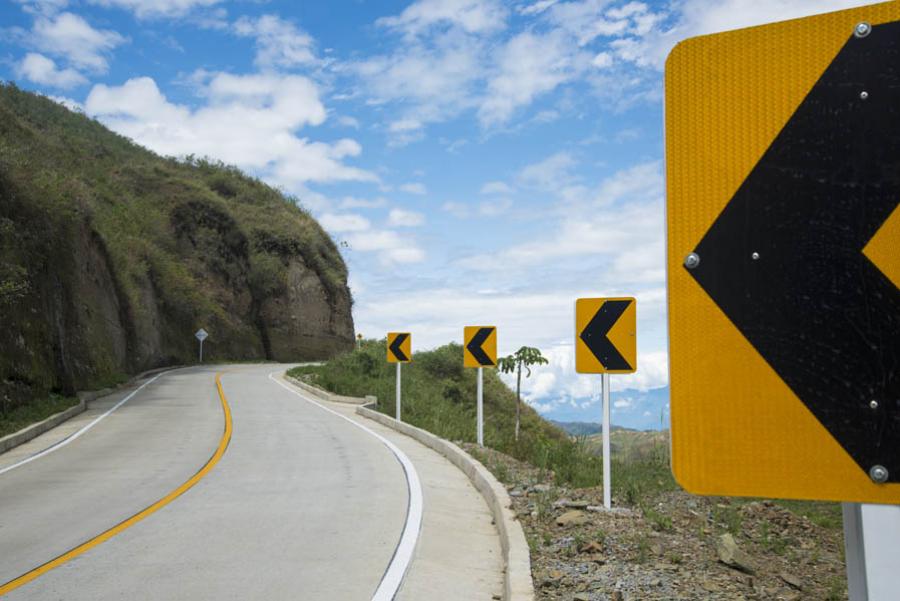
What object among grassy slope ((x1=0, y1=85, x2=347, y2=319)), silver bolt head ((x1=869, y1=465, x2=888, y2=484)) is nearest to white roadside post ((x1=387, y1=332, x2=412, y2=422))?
grassy slope ((x1=0, y1=85, x2=347, y2=319))

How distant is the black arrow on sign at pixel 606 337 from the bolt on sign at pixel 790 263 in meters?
6.89

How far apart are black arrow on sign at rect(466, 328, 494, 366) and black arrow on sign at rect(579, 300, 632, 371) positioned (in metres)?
5.52

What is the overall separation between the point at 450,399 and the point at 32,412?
1734 cm

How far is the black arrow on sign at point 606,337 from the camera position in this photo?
8.52m

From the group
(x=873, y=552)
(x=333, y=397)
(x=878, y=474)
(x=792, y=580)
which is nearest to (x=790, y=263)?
(x=878, y=474)

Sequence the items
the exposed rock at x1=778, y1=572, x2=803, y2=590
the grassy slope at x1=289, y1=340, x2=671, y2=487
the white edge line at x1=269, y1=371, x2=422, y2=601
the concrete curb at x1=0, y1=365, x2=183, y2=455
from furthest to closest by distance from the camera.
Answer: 1. the concrete curb at x1=0, y1=365, x2=183, y2=455
2. the grassy slope at x1=289, y1=340, x2=671, y2=487
3. the white edge line at x1=269, y1=371, x2=422, y2=601
4. the exposed rock at x1=778, y1=572, x2=803, y2=590

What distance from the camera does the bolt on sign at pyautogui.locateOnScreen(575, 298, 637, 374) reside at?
8.50 m

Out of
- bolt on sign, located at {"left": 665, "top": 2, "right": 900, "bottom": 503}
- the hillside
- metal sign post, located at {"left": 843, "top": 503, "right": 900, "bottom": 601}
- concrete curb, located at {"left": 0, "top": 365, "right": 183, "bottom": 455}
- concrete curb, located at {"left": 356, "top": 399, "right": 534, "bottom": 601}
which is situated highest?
the hillside

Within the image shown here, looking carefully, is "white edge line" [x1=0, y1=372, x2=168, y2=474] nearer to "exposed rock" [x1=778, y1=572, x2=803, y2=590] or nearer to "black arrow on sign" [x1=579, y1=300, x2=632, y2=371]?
"black arrow on sign" [x1=579, y1=300, x2=632, y2=371]

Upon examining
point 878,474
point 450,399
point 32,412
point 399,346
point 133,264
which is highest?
point 133,264

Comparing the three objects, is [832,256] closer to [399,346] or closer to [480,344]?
[480,344]

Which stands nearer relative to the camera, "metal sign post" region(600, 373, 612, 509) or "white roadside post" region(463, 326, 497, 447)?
"metal sign post" region(600, 373, 612, 509)

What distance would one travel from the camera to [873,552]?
151 centimetres

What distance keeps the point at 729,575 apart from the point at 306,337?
63892mm
